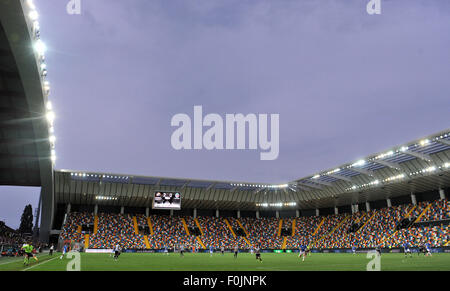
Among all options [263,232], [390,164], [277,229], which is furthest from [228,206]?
[390,164]

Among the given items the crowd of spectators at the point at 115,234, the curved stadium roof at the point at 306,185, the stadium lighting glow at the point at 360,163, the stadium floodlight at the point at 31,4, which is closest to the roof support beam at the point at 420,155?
the curved stadium roof at the point at 306,185

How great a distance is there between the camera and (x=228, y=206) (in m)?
79.9

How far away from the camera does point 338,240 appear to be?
64688 mm

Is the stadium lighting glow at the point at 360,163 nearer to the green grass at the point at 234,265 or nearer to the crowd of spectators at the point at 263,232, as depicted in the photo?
the green grass at the point at 234,265

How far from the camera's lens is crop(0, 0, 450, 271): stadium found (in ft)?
126

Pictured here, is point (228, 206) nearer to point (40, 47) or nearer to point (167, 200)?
point (167, 200)

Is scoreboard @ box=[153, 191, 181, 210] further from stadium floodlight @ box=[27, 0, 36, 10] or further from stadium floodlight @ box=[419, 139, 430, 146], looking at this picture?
stadium floodlight @ box=[27, 0, 36, 10]

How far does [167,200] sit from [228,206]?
2559 cm

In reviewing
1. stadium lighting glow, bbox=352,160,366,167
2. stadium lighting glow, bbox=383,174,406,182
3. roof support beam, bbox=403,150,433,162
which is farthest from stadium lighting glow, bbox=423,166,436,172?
stadium lighting glow, bbox=352,160,366,167

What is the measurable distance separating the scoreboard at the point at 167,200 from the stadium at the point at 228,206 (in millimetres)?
185

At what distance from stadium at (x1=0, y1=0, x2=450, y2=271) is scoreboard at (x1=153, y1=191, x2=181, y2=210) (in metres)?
0.18

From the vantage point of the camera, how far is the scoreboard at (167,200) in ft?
188
